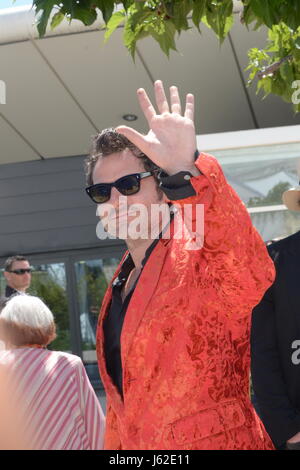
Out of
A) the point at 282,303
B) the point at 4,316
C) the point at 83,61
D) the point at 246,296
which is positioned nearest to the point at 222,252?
the point at 246,296

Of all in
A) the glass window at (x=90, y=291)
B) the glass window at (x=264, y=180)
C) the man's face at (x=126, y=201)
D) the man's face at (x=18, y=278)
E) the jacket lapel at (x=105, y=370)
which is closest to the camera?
the jacket lapel at (x=105, y=370)

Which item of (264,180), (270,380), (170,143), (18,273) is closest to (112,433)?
(170,143)

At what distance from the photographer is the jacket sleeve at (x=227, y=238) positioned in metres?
1.84

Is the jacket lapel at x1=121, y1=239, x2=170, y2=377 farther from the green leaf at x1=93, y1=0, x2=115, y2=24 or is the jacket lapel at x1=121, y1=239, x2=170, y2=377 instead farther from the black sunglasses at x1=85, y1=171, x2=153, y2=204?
the green leaf at x1=93, y1=0, x2=115, y2=24

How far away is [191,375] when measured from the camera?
193 cm

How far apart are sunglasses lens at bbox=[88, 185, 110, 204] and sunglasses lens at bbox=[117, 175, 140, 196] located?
41 mm

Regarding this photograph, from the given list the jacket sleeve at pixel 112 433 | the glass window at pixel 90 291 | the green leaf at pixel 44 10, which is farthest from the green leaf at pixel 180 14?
the glass window at pixel 90 291

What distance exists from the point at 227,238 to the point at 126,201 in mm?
498

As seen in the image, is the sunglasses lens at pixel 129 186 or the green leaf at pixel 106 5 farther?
the green leaf at pixel 106 5

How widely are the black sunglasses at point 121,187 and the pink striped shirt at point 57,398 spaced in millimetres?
970

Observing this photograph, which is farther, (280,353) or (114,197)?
(280,353)

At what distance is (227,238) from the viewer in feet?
6.03

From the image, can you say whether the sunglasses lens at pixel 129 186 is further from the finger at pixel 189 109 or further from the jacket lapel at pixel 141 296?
the finger at pixel 189 109

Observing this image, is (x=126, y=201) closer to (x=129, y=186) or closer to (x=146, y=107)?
(x=129, y=186)
